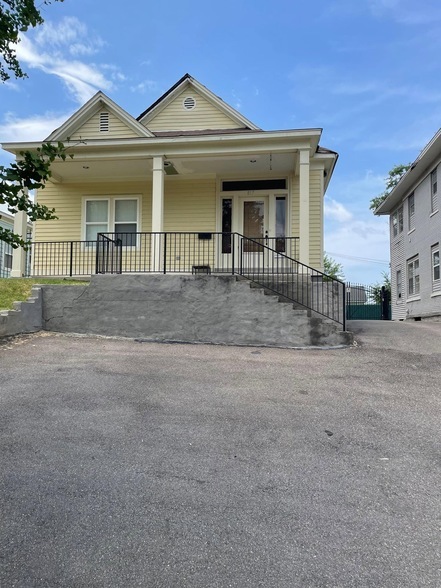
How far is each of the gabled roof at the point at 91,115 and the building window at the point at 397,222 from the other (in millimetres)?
14135

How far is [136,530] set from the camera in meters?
2.84

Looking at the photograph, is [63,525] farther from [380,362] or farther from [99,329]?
[99,329]

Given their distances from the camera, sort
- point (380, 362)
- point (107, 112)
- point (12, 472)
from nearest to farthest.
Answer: point (12, 472) < point (380, 362) < point (107, 112)

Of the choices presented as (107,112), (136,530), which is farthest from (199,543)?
(107,112)

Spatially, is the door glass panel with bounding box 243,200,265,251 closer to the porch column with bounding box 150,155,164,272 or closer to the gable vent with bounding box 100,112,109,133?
the porch column with bounding box 150,155,164,272

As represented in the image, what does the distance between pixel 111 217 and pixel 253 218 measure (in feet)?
14.6

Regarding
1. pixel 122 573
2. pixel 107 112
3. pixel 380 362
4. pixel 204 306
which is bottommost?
pixel 122 573

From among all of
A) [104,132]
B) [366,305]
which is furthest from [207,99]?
[366,305]

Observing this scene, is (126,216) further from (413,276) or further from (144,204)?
(413,276)

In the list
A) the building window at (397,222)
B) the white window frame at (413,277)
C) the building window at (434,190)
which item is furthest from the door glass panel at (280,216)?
the building window at (397,222)

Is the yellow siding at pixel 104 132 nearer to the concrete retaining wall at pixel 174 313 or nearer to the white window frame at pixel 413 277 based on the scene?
the concrete retaining wall at pixel 174 313

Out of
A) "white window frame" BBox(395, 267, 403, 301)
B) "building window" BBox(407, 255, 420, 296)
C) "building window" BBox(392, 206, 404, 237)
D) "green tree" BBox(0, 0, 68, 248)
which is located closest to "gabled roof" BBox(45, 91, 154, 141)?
"green tree" BBox(0, 0, 68, 248)

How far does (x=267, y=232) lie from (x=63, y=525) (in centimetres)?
1132

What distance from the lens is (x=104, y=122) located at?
526 inches
